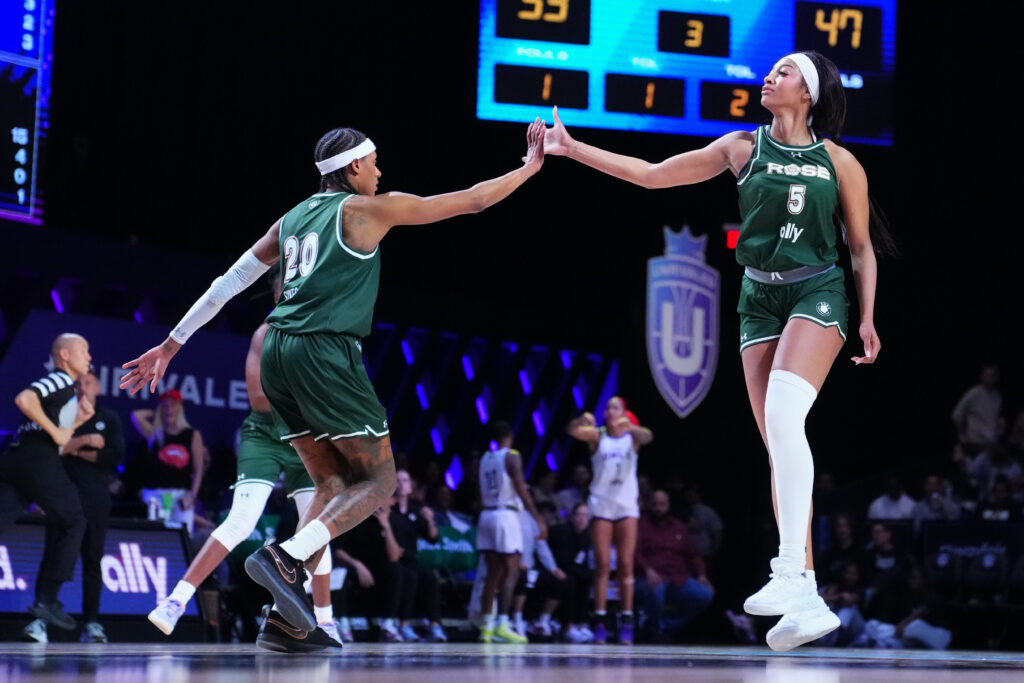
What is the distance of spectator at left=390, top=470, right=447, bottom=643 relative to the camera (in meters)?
10.6

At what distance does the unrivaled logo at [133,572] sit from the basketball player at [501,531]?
9.30 feet

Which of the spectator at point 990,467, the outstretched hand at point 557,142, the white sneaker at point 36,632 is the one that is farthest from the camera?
the spectator at point 990,467

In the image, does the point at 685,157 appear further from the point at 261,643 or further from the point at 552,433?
the point at 552,433

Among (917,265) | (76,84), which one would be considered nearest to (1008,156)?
(917,265)

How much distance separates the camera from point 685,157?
4973 mm

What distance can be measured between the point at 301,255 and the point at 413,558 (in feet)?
20.4

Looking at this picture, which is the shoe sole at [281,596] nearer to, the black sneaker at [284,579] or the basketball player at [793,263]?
the black sneaker at [284,579]

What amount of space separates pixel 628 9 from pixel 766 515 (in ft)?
17.7

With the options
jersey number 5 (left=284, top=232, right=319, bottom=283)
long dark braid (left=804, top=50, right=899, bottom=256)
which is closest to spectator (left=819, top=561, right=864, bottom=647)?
long dark braid (left=804, top=50, right=899, bottom=256)

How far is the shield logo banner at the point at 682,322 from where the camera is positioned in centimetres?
1340

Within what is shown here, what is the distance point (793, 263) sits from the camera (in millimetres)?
4641

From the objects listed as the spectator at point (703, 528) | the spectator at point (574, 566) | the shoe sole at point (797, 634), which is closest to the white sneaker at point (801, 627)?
the shoe sole at point (797, 634)

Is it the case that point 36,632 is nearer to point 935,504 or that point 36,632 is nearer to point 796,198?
point 796,198

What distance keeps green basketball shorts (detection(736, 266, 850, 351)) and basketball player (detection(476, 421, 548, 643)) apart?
5935mm
